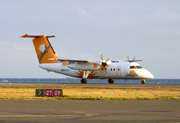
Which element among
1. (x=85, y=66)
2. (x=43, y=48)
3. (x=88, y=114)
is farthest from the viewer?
(x=43, y=48)

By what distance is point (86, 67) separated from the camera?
5941cm

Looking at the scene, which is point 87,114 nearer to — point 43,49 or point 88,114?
point 88,114

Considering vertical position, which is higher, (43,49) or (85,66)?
(43,49)

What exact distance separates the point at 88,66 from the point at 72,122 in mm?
47688

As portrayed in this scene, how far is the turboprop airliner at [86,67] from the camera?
58.1 meters

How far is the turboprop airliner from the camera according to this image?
191 feet

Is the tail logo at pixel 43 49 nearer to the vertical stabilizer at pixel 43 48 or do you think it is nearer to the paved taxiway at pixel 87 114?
the vertical stabilizer at pixel 43 48

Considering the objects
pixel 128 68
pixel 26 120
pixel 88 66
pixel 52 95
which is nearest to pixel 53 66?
pixel 88 66

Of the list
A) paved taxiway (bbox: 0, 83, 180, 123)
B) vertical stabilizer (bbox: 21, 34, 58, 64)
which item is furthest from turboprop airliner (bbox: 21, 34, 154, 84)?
paved taxiway (bbox: 0, 83, 180, 123)

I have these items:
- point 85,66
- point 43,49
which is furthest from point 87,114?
point 43,49

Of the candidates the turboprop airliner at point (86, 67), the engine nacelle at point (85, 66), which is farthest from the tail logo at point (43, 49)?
the engine nacelle at point (85, 66)

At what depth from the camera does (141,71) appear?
190ft

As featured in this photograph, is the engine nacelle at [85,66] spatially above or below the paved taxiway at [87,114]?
above

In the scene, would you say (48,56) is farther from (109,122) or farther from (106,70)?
(109,122)
